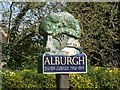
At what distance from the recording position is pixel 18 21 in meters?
10.3

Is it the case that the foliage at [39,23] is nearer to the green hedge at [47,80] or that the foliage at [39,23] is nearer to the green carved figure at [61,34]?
the green hedge at [47,80]

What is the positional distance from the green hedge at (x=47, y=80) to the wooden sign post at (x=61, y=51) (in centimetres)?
362

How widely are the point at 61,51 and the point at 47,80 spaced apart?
12.3ft

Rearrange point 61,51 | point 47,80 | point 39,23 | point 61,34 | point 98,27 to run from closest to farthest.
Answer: point 61,51 → point 61,34 → point 47,80 → point 39,23 → point 98,27

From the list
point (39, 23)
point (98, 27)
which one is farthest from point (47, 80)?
point (98, 27)

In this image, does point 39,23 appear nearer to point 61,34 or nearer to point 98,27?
point 98,27

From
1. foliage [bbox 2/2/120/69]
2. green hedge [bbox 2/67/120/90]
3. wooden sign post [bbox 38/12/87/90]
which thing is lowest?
green hedge [bbox 2/67/120/90]

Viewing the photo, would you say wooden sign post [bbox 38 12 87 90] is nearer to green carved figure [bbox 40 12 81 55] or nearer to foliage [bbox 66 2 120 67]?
green carved figure [bbox 40 12 81 55]

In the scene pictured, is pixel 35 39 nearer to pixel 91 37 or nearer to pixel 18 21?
pixel 18 21

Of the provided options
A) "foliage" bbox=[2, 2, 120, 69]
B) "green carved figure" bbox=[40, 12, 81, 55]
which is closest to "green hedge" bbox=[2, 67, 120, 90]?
"foliage" bbox=[2, 2, 120, 69]

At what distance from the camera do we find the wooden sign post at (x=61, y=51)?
572 cm

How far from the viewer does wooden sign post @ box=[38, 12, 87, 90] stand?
5.72 m

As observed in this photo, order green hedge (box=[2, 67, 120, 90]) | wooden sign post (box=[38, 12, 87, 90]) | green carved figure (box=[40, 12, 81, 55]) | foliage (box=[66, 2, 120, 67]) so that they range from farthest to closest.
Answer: foliage (box=[66, 2, 120, 67])
green hedge (box=[2, 67, 120, 90])
green carved figure (box=[40, 12, 81, 55])
wooden sign post (box=[38, 12, 87, 90])

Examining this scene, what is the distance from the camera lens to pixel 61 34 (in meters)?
5.97
